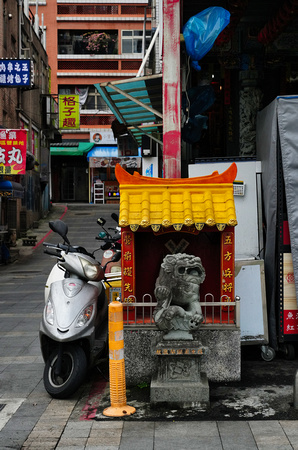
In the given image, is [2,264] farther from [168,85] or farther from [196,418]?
[196,418]

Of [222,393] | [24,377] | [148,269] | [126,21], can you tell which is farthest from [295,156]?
[126,21]

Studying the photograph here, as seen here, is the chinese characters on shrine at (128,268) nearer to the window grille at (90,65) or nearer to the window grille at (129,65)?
the window grille at (129,65)

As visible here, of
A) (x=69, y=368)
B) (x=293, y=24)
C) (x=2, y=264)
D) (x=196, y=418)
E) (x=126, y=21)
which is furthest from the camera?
(x=126, y=21)

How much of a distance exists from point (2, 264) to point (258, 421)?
18.0m

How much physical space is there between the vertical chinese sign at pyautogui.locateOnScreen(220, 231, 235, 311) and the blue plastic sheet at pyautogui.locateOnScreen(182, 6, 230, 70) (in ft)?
13.2

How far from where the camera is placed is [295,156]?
795 cm

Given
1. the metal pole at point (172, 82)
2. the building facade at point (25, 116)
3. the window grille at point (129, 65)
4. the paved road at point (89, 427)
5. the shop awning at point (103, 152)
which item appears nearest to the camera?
the paved road at point (89, 427)

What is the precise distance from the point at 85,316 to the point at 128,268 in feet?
2.71

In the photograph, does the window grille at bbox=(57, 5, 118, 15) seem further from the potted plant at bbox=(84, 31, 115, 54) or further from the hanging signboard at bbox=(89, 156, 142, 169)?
the hanging signboard at bbox=(89, 156, 142, 169)

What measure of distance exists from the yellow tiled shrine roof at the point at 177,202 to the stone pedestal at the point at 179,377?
4.54 feet

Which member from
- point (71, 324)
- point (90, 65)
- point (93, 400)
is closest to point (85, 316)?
point (71, 324)

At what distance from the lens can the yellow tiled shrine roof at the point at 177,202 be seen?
6805 mm

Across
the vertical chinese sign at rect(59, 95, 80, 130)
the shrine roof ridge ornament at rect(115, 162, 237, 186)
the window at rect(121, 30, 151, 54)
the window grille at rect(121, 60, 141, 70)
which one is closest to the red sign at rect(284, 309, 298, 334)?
the shrine roof ridge ornament at rect(115, 162, 237, 186)

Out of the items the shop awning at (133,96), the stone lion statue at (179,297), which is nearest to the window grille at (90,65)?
the shop awning at (133,96)
